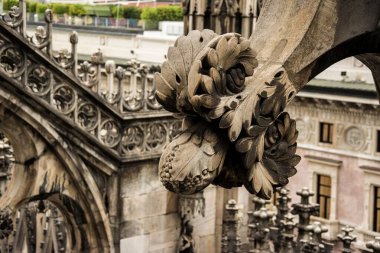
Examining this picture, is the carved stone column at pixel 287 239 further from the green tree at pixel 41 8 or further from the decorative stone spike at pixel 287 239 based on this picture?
the green tree at pixel 41 8

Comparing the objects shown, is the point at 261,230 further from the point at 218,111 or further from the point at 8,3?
the point at 218,111

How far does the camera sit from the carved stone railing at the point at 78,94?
37.4ft

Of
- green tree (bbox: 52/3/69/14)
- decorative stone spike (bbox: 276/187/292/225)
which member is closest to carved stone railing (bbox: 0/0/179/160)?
decorative stone spike (bbox: 276/187/292/225)

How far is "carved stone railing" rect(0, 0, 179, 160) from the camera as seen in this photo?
1140 centimetres

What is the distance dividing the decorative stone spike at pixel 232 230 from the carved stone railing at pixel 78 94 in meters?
1.25

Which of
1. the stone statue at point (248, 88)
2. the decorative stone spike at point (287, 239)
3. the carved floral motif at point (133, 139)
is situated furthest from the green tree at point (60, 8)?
the stone statue at point (248, 88)

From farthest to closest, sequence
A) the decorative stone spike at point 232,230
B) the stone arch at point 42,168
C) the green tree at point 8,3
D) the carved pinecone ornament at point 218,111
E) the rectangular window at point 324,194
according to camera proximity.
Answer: the rectangular window at point 324,194 → the green tree at point 8,3 → the decorative stone spike at point 232,230 → the stone arch at point 42,168 → the carved pinecone ornament at point 218,111

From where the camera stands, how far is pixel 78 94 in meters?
12.2

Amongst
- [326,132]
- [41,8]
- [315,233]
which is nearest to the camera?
[315,233]

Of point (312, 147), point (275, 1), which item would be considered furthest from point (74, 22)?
point (275, 1)

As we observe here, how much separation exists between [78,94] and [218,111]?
9.90 meters

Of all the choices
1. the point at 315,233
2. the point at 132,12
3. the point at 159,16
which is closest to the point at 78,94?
the point at 315,233

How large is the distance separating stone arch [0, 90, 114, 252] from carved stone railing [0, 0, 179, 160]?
0.72 ft

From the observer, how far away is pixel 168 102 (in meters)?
2.50
